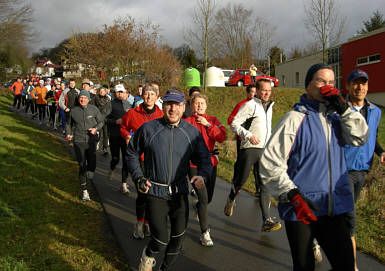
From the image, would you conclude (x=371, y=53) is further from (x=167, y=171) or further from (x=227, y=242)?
(x=167, y=171)

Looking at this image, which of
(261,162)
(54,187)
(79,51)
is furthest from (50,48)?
(261,162)

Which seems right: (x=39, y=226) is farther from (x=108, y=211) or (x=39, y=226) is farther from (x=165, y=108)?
(x=165, y=108)

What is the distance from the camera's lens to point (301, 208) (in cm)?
221

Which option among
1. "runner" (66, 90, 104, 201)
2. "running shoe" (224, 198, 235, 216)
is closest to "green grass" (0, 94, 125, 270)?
"runner" (66, 90, 104, 201)

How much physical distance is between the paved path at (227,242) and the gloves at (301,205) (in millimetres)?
1862

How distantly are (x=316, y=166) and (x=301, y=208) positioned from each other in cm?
34

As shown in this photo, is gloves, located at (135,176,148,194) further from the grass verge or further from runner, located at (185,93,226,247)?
the grass verge

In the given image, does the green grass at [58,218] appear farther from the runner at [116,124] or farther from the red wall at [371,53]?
the red wall at [371,53]

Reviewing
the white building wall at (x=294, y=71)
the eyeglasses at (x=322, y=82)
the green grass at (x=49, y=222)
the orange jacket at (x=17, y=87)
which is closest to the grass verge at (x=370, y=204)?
the eyeglasses at (x=322, y=82)

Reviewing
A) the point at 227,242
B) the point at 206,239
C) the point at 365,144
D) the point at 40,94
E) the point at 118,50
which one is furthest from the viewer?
the point at 118,50

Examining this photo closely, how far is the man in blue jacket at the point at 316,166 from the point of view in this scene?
2318mm

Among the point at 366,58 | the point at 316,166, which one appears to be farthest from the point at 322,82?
the point at 366,58

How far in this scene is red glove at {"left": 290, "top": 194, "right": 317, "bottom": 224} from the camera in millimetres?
2213

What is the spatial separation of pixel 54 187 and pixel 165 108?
4.77m
